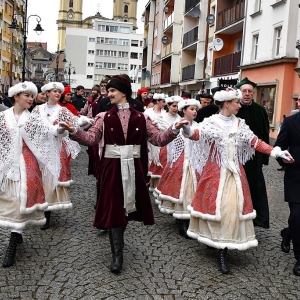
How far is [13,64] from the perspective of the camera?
66.0 meters

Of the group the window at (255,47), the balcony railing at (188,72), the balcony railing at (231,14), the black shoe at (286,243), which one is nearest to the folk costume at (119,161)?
the black shoe at (286,243)

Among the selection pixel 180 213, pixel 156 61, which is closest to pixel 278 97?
pixel 180 213

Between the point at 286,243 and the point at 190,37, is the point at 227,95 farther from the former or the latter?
the point at 190,37

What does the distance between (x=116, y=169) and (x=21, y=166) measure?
1.00m

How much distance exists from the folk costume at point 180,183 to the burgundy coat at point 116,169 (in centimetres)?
147

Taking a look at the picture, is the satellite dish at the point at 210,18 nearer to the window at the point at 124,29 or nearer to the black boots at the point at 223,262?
the black boots at the point at 223,262

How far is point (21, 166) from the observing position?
5.08m

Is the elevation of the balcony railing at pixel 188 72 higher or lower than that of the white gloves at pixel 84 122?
higher

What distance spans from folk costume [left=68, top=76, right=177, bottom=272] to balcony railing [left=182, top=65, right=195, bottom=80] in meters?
32.2

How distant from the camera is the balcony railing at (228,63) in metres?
27.9

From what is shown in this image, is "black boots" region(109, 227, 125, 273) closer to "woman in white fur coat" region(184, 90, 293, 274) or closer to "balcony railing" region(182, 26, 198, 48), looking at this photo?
"woman in white fur coat" region(184, 90, 293, 274)

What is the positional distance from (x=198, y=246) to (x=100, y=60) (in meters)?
99.4

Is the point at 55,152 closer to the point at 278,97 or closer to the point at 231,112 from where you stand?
the point at 231,112

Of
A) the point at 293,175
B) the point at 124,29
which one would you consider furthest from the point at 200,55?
the point at 124,29
